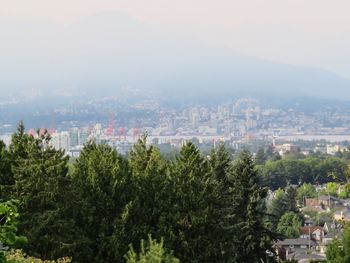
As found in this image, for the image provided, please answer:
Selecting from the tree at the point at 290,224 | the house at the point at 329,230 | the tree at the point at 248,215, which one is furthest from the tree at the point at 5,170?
the tree at the point at 290,224

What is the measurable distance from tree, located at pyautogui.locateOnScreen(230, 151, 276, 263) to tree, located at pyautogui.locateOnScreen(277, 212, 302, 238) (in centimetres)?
2436

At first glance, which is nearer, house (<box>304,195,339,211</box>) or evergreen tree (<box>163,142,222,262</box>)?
evergreen tree (<box>163,142,222,262</box>)

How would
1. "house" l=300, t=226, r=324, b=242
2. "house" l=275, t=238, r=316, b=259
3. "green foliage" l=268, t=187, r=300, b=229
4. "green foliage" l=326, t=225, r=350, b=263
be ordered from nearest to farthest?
"green foliage" l=326, t=225, r=350, b=263 < "house" l=275, t=238, r=316, b=259 < "house" l=300, t=226, r=324, b=242 < "green foliage" l=268, t=187, r=300, b=229

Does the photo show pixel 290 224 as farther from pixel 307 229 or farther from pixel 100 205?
A: pixel 100 205

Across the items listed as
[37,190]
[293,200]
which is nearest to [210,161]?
[37,190]

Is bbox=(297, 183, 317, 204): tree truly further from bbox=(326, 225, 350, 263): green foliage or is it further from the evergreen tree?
the evergreen tree

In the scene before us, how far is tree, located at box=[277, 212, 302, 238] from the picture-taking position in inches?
1570

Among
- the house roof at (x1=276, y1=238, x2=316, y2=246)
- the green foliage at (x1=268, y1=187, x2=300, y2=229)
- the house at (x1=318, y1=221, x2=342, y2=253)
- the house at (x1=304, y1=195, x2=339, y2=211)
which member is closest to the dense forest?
the house roof at (x1=276, y1=238, x2=316, y2=246)

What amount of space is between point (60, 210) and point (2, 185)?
113cm

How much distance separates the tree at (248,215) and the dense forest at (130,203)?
2 centimetres

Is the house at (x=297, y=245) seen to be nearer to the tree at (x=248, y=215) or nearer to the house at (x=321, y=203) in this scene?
the house at (x=321, y=203)

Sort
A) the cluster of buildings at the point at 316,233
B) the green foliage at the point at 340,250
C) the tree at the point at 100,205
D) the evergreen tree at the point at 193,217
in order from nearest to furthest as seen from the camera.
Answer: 1. the tree at the point at 100,205
2. the evergreen tree at the point at 193,217
3. the green foliage at the point at 340,250
4. the cluster of buildings at the point at 316,233

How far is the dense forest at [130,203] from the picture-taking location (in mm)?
12016

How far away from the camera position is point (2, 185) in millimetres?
12312
